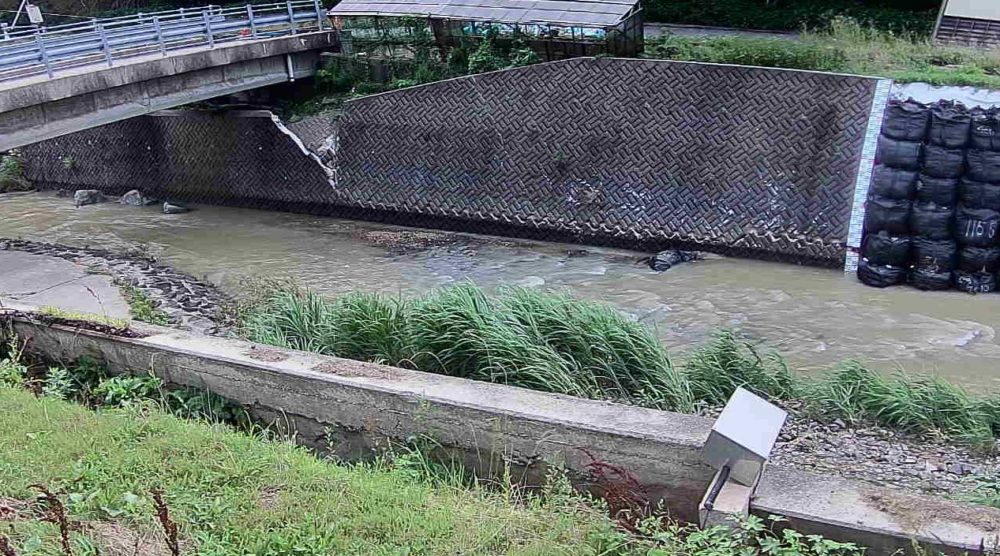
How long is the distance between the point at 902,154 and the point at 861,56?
318cm

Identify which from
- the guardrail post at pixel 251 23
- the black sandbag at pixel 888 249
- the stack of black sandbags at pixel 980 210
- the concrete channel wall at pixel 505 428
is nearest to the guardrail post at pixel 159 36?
the guardrail post at pixel 251 23

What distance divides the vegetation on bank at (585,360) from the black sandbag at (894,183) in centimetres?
566

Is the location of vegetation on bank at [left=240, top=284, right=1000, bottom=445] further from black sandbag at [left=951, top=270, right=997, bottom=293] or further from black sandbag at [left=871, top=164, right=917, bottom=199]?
black sandbag at [left=871, top=164, right=917, bottom=199]

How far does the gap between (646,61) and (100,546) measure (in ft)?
42.5

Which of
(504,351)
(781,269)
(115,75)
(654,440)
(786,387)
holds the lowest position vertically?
(781,269)

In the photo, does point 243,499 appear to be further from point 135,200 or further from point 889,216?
point 135,200

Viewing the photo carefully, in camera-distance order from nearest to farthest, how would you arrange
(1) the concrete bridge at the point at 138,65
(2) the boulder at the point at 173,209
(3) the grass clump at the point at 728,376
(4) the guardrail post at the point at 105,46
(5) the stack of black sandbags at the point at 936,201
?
(3) the grass clump at the point at 728,376 < (5) the stack of black sandbags at the point at 936,201 < (1) the concrete bridge at the point at 138,65 < (4) the guardrail post at the point at 105,46 < (2) the boulder at the point at 173,209

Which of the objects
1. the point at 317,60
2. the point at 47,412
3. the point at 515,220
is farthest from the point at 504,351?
the point at 317,60

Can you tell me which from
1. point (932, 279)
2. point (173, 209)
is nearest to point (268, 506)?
point (932, 279)

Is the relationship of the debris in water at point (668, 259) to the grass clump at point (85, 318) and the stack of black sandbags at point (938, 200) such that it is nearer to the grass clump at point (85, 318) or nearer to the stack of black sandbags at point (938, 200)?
the stack of black sandbags at point (938, 200)

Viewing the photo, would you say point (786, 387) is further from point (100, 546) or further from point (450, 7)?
point (450, 7)

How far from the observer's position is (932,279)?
1210cm

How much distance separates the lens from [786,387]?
730cm

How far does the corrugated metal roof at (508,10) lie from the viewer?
51.1 ft
